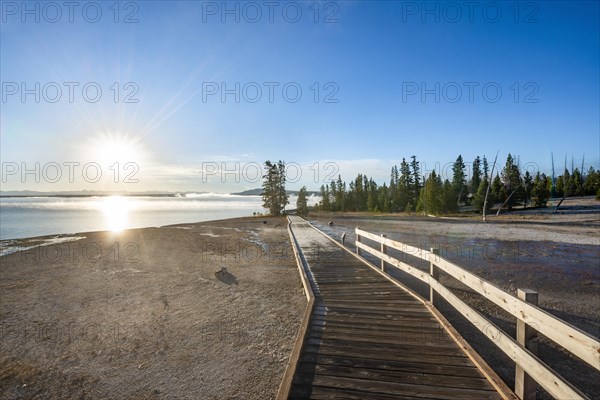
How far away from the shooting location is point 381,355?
4863 millimetres

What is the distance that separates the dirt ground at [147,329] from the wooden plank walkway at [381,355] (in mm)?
1117

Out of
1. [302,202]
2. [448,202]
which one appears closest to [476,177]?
[448,202]

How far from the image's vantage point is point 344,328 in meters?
5.89

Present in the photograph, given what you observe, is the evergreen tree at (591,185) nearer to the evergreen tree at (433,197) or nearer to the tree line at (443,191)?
the tree line at (443,191)

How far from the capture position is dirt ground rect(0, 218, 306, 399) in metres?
5.53

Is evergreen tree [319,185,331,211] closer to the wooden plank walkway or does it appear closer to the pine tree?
the pine tree

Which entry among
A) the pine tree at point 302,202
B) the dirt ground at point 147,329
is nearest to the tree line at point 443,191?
the pine tree at point 302,202

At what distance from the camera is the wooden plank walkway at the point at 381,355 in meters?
4.01

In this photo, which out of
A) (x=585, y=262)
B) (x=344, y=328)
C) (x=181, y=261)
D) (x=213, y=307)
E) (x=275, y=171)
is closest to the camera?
(x=344, y=328)

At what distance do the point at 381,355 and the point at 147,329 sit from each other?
6109 millimetres

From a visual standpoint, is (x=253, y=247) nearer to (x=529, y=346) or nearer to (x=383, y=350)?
(x=383, y=350)

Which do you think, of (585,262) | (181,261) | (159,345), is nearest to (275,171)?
(181,261)

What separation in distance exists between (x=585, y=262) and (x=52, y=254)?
96.6ft

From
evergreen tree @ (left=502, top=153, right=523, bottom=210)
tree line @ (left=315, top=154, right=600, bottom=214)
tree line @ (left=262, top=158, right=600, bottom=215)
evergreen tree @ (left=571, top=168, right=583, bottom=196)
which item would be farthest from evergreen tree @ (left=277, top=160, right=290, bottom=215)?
evergreen tree @ (left=571, top=168, right=583, bottom=196)
